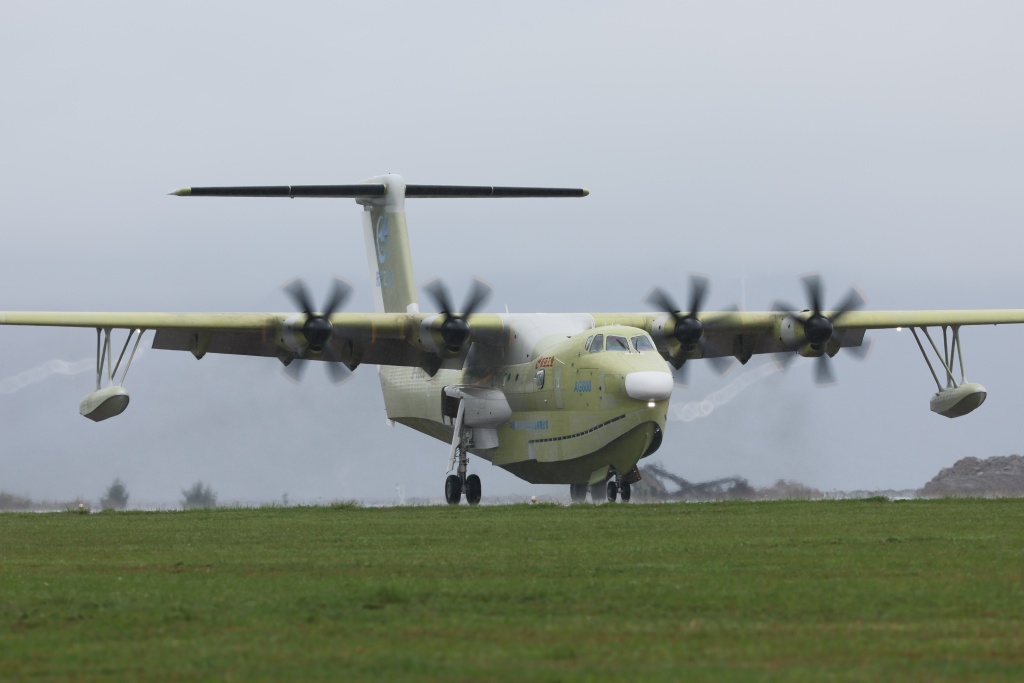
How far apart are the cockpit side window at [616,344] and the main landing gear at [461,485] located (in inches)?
222

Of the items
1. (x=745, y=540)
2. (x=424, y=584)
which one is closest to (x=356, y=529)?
(x=745, y=540)

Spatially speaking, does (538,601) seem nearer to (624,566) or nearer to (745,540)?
(624,566)

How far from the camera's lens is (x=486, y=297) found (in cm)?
3338

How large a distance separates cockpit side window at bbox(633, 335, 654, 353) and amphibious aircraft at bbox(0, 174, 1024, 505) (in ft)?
0.08

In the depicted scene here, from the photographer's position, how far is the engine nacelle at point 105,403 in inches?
1211

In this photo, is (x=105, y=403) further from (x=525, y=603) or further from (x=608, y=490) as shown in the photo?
(x=525, y=603)

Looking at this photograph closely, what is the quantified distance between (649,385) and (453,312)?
534cm

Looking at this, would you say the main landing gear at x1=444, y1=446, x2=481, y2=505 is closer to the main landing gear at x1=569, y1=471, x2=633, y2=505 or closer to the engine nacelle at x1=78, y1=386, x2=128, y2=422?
the main landing gear at x1=569, y1=471, x2=633, y2=505

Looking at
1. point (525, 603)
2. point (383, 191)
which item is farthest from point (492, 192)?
point (525, 603)

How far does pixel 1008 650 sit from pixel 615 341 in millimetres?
23507

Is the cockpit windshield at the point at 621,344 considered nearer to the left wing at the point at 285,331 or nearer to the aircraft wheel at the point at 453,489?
the left wing at the point at 285,331

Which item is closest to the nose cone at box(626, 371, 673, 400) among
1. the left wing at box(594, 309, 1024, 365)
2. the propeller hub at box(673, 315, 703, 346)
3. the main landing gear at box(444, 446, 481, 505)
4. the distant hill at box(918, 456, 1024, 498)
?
the propeller hub at box(673, 315, 703, 346)

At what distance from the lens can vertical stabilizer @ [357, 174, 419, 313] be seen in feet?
132

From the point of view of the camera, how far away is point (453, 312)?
1325 inches
